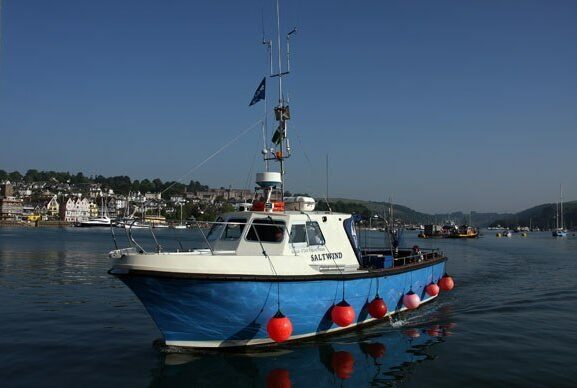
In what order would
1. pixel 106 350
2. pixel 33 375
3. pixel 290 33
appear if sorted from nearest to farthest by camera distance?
pixel 33 375 → pixel 106 350 → pixel 290 33

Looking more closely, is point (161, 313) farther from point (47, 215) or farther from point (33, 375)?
point (47, 215)

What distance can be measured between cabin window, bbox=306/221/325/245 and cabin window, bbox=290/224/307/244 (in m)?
0.17

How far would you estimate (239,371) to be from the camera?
9992mm

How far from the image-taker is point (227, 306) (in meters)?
10.4

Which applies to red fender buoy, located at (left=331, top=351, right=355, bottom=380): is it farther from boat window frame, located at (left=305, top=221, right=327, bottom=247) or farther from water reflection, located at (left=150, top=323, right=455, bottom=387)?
boat window frame, located at (left=305, top=221, right=327, bottom=247)

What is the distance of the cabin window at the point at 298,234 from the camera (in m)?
12.2

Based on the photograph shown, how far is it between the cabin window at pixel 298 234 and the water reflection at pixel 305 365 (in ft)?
8.02

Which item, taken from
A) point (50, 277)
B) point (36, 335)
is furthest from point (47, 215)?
point (36, 335)

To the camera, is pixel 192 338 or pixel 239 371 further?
pixel 192 338

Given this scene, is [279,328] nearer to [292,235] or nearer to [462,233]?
[292,235]

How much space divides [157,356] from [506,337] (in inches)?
353

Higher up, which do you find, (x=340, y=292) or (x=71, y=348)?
(x=340, y=292)

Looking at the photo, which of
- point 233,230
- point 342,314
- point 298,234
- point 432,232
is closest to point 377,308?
point 342,314

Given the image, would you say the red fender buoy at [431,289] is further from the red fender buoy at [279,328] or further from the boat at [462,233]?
the boat at [462,233]
